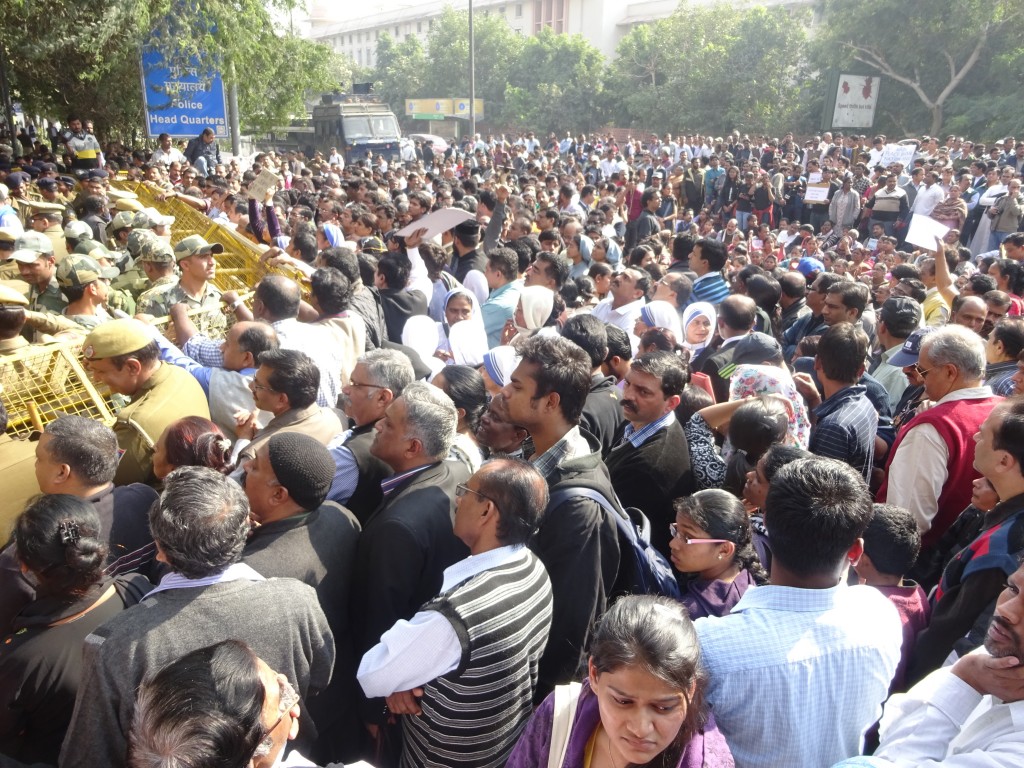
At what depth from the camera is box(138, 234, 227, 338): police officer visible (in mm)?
5148

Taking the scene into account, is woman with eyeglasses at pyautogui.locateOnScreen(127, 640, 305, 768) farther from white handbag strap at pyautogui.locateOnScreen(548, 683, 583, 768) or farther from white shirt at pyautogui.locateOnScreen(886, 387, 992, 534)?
white shirt at pyautogui.locateOnScreen(886, 387, 992, 534)

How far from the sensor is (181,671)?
153cm

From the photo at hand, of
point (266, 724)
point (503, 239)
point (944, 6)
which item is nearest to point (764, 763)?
point (266, 724)

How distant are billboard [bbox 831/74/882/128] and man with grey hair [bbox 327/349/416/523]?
33598mm

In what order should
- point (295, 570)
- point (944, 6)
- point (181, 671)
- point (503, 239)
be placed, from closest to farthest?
point (181, 671) < point (295, 570) < point (503, 239) < point (944, 6)

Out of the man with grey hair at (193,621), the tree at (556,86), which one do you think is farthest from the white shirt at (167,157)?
the tree at (556,86)

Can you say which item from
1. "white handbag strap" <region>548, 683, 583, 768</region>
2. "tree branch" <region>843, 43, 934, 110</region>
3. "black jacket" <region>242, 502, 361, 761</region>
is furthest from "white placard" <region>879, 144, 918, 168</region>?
"white handbag strap" <region>548, 683, 583, 768</region>

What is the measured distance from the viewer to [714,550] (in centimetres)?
268

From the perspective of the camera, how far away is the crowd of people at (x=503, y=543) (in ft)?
5.90

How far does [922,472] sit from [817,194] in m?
12.8

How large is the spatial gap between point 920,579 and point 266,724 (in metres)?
2.90

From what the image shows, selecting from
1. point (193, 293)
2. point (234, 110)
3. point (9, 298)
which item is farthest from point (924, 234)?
point (234, 110)

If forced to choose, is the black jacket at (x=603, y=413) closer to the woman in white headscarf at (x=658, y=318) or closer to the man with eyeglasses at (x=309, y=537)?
the woman in white headscarf at (x=658, y=318)

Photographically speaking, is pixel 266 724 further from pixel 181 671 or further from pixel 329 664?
pixel 329 664
